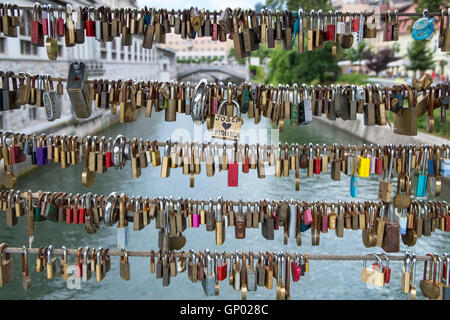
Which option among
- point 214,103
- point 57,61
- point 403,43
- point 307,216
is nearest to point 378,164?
point 307,216

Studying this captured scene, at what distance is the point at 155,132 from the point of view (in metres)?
19.3

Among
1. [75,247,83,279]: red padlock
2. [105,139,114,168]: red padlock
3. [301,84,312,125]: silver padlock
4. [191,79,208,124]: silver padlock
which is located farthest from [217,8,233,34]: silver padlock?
[75,247,83,279]: red padlock

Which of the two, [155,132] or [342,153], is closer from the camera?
[342,153]

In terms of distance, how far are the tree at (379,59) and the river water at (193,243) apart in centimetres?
3384

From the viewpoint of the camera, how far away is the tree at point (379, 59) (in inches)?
1772

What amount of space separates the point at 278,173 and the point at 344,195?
9.05 metres

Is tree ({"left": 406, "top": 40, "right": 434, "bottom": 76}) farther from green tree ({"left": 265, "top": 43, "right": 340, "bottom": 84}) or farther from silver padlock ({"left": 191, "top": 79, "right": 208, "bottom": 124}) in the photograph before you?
silver padlock ({"left": 191, "top": 79, "right": 208, "bottom": 124})

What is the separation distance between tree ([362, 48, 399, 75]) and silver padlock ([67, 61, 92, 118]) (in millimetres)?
44572

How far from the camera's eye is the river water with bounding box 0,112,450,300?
273 inches

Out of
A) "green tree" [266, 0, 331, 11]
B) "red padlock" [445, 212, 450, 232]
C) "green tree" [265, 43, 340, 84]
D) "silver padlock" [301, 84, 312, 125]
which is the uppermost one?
"green tree" [266, 0, 331, 11]

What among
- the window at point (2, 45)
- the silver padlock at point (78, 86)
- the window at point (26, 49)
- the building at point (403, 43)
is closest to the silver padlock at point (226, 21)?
the silver padlock at point (78, 86)

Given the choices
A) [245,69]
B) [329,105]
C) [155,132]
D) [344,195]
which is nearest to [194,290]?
[329,105]

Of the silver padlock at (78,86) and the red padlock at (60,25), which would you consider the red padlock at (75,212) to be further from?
the red padlock at (60,25)

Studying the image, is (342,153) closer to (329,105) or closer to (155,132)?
(329,105)
